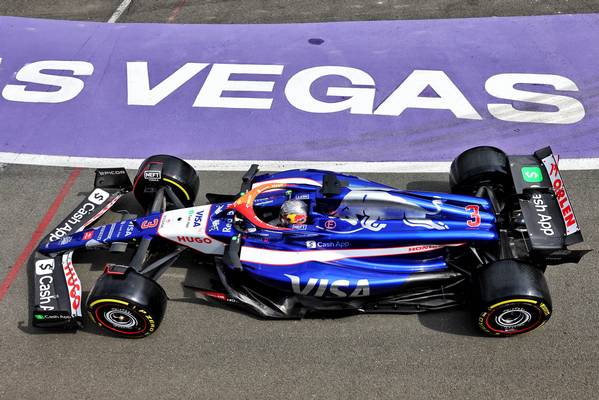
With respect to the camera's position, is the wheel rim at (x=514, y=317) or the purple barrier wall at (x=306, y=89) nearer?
the wheel rim at (x=514, y=317)

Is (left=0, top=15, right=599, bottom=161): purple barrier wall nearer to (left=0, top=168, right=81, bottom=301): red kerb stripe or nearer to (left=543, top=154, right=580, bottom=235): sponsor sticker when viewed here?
(left=0, top=168, right=81, bottom=301): red kerb stripe

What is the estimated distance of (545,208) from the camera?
6496 mm

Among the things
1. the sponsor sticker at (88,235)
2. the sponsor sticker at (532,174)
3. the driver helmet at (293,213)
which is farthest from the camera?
the sponsor sticker at (88,235)

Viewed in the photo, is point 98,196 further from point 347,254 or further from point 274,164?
point 347,254

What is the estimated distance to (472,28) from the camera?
1180cm

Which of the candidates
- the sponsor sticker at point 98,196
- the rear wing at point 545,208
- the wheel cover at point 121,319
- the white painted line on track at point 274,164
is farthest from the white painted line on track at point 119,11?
the rear wing at point 545,208

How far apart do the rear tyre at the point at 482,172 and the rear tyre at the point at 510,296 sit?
1554mm

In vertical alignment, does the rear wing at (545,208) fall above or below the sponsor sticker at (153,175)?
above

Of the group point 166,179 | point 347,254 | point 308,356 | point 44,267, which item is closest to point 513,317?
point 347,254

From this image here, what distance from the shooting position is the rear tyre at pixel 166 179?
7856 mm

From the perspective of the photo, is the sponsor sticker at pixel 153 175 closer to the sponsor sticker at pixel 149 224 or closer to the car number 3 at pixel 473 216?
the sponsor sticker at pixel 149 224

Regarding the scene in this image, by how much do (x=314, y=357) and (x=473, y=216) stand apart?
244cm

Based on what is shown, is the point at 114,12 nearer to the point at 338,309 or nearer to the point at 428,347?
the point at 338,309

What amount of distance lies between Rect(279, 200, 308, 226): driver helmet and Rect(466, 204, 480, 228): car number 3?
187 cm
